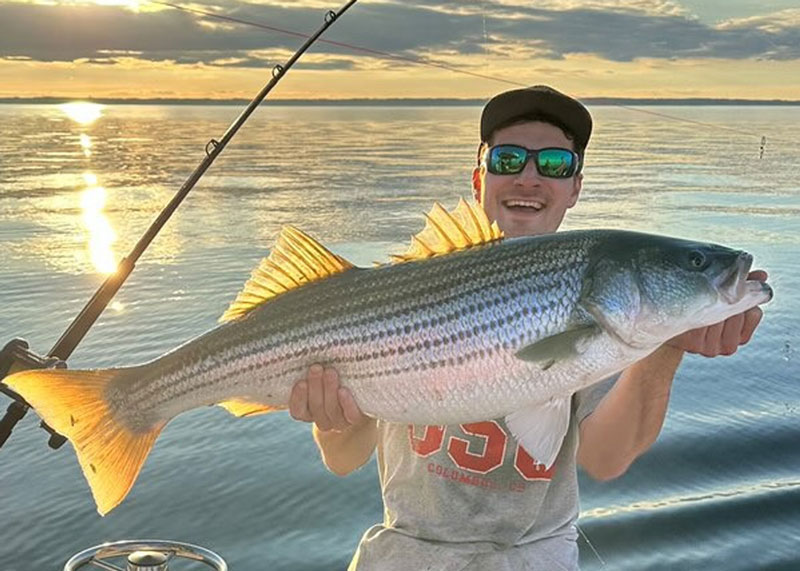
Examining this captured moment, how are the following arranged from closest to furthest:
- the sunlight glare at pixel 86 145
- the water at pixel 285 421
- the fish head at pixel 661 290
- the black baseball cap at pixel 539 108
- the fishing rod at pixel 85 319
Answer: the fish head at pixel 661 290, the fishing rod at pixel 85 319, the black baseball cap at pixel 539 108, the water at pixel 285 421, the sunlight glare at pixel 86 145

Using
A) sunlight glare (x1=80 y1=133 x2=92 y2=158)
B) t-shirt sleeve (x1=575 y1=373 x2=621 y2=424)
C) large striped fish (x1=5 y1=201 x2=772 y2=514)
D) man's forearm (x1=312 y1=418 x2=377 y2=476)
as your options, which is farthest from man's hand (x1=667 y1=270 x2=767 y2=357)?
sunlight glare (x1=80 y1=133 x2=92 y2=158)

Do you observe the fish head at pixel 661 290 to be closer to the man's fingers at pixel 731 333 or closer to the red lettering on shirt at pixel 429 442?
the man's fingers at pixel 731 333

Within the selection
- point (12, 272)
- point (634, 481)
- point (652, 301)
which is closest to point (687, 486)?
point (634, 481)

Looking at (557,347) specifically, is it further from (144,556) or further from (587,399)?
(144,556)

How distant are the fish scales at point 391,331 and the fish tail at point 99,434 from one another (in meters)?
0.10

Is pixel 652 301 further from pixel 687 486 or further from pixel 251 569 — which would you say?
pixel 687 486

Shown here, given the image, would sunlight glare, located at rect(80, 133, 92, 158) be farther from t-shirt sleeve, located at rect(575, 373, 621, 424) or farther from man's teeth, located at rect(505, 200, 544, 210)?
t-shirt sleeve, located at rect(575, 373, 621, 424)

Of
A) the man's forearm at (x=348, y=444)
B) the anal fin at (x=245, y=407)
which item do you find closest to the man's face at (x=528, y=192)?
the man's forearm at (x=348, y=444)

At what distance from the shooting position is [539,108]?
174 inches

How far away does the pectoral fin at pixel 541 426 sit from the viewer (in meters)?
3.37

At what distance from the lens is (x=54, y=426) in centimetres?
351

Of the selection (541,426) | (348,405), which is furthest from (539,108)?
(348,405)

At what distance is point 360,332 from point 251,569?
10.2 ft

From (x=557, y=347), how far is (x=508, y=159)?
1362 millimetres
